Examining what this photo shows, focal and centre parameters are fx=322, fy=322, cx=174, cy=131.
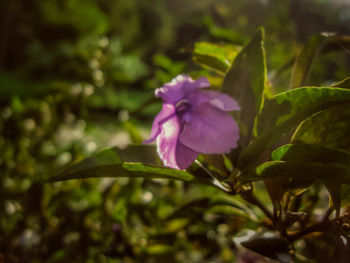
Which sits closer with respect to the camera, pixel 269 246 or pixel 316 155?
pixel 316 155

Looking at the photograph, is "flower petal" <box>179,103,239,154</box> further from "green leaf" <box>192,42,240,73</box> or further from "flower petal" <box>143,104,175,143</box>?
"green leaf" <box>192,42,240,73</box>

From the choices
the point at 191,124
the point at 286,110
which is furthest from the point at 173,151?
the point at 286,110

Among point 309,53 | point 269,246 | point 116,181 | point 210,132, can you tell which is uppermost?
point 309,53

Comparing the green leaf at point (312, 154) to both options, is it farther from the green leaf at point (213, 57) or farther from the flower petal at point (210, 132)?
the green leaf at point (213, 57)

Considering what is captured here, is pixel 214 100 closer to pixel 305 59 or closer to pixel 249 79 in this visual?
pixel 249 79

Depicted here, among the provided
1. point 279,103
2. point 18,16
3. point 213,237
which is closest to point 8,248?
point 213,237

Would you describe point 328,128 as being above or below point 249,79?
below
